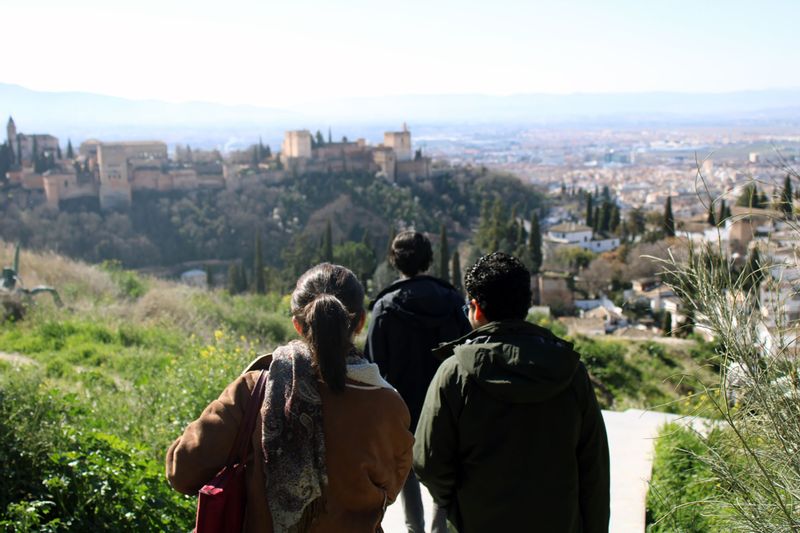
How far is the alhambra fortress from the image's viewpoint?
45850 millimetres

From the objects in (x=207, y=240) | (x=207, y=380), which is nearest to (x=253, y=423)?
(x=207, y=380)

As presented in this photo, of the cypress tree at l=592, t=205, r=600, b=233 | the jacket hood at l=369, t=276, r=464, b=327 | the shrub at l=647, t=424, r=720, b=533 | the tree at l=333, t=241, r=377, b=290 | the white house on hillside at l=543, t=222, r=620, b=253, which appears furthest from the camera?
the cypress tree at l=592, t=205, r=600, b=233

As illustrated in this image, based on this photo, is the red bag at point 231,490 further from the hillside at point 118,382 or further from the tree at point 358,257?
the tree at point 358,257

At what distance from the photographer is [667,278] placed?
2469 millimetres

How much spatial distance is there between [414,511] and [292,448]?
4.09 feet

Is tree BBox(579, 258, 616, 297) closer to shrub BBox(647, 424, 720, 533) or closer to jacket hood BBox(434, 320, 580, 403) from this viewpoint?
shrub BBox(647, 424, 720, 533)

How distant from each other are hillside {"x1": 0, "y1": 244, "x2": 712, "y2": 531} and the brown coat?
79cm

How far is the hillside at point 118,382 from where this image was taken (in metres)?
2.63

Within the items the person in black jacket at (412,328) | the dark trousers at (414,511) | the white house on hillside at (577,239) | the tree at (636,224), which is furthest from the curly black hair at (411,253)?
the tree at (636,224)

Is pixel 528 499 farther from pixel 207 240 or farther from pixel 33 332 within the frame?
pixel 207 240

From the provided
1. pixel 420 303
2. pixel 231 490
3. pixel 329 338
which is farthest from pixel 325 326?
pixel 420 303

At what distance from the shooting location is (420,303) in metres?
2.61

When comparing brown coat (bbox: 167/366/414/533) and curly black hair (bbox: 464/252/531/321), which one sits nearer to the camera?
brown coat (bbox: 167/366/414/533)

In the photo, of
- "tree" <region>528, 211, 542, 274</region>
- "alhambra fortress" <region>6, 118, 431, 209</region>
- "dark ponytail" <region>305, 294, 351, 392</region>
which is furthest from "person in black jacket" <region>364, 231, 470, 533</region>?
"alhambra fortress" <region>6, 118, 431, 209</region>
